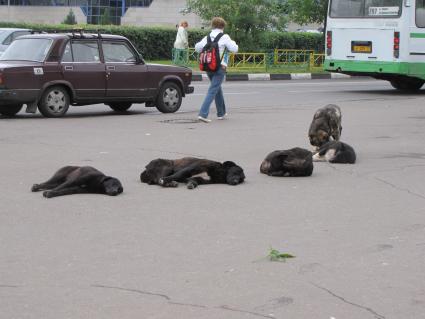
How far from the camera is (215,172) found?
30.1ft

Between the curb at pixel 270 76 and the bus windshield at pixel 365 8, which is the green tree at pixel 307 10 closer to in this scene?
the curb at pixel 270 76

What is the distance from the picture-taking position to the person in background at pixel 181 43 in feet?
100

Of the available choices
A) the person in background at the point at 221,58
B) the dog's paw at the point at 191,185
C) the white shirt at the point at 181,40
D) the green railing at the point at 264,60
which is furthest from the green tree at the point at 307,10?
the dog's paw at the point at 191,185

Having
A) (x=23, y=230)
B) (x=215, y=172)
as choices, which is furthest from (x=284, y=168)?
(x=23, y=230)

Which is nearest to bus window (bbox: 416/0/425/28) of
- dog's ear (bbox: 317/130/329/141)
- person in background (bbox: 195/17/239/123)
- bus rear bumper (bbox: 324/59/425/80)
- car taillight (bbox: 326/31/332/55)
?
bus rear bumper (bbox: 324/59/425/80)

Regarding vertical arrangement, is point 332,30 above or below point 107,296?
above

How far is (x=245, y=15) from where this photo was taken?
33469mm

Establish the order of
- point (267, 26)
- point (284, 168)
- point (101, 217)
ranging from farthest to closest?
1. point (267, 26)
2. point (284, 168)
3. point (101, 217)

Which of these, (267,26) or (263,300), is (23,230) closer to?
(263,300)

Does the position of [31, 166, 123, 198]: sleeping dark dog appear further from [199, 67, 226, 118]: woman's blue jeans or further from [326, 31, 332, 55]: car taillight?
[326, 31, 332, 55]: car taillight

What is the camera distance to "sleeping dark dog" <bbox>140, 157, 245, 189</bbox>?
907 centimetres

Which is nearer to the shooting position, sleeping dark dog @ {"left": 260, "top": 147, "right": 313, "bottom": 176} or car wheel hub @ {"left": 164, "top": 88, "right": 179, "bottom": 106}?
sleeping dark dog @ {"left": 260, "top": 147, "right": 313, "bottom": 176}

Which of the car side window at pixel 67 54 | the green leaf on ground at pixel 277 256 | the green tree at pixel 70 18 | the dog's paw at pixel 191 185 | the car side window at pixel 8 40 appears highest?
the green tree at pixel 70 18

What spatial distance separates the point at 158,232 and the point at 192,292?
5.50ft
